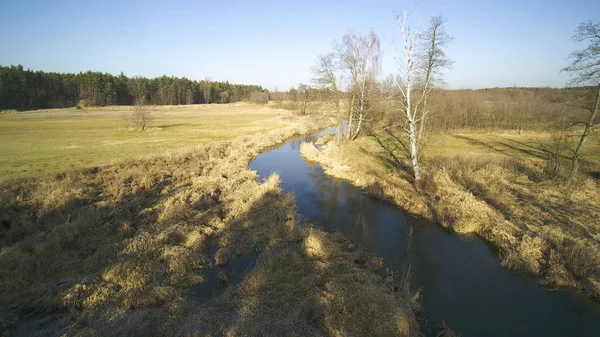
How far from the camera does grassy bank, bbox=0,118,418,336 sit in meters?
6.39

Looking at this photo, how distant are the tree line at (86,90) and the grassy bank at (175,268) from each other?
160 ft

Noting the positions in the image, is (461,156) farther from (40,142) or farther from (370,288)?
(40,142)

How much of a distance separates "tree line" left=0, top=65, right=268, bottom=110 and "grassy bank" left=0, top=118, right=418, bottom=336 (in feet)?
160

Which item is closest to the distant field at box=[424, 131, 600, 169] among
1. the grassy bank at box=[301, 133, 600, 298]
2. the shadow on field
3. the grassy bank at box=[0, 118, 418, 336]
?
the grassy bank at box=[301, 133, 600, 298]

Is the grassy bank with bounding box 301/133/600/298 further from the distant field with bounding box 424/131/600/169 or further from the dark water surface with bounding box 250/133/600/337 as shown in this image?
the dark water surface with bounding box 250/133/600/337

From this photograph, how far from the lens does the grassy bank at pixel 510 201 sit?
8.97m

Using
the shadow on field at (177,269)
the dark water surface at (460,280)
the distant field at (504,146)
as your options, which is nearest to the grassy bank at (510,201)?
the distant field at (504,146)

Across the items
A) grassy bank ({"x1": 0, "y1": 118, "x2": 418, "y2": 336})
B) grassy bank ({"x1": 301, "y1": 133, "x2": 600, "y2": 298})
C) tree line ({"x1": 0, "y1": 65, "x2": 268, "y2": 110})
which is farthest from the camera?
tree line ({"x1": 0, "y1": 65, "x2": 268, "y2": 110})

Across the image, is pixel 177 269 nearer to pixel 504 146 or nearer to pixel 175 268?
pixel 175 268

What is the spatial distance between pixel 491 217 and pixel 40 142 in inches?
1505

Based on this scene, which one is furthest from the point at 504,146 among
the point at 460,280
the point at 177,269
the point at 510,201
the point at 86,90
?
the point at 86,90

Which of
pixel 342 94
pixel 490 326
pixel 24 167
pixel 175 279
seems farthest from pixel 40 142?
pixel 490 326

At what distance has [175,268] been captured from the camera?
29.0 feet

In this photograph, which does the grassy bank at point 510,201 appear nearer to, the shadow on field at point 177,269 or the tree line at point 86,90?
the shadow on field at point 177,269
